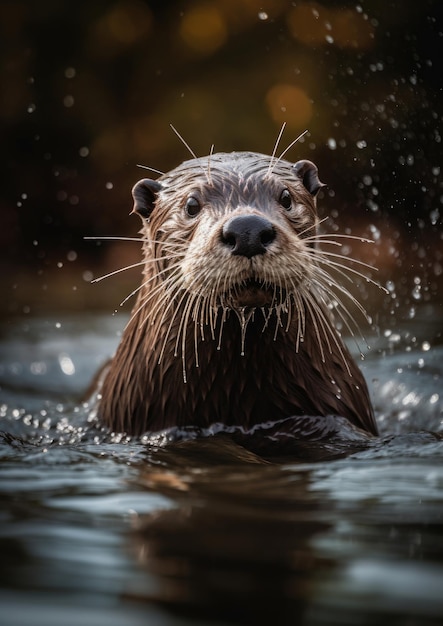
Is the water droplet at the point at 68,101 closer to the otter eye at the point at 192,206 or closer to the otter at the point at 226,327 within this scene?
the otter at the point at 226,327

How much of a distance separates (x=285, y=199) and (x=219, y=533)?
4.55 feet

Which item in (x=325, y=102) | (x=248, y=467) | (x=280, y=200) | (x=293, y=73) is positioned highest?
(x=293, y=73)

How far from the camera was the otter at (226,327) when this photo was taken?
2.77 metres

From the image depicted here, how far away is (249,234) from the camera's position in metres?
2.45

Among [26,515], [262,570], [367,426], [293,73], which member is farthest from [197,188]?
[293,73]

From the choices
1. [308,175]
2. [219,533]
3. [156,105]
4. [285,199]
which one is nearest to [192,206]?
[285,199]

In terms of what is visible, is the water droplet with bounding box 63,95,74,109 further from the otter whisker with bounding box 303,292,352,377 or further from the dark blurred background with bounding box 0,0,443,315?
the otter whisker with bounding box 303,292,352,377

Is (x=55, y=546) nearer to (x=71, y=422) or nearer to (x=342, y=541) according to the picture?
(x=342, y=541)

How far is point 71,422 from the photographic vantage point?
3598 mm

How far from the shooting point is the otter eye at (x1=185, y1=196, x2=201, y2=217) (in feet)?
9.49

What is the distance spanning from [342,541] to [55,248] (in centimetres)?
780

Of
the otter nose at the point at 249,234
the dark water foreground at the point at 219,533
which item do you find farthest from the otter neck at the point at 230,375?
the otter nose at the point at 249,234

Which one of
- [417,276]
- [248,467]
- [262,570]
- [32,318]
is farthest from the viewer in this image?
[417,276]

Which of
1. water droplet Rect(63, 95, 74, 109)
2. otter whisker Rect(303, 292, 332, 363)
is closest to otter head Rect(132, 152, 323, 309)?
otter whisker Rect(303, 292, 332, 363)
